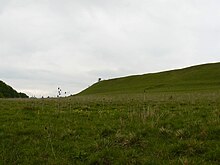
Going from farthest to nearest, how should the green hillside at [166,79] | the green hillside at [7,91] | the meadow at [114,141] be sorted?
the green hillside at [166,79] → the green hillside at [7,91] → the meadow at [114,141]

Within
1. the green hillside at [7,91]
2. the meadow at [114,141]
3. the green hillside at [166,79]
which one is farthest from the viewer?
the green hillside at [166,79]

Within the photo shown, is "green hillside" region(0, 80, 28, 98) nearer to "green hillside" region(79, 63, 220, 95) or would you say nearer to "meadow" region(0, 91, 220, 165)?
"green hillside" region(79, 63, 220, 95)

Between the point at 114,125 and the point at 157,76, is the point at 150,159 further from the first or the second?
the point at 157,76

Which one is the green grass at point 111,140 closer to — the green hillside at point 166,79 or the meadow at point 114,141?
the meadow at point 114,141

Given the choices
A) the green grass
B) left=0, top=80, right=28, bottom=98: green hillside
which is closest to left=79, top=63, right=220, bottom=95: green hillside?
left=0, top=80, right=28, bottom=98: green hillside

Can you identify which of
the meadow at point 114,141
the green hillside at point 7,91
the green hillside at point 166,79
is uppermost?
the green hillside at point 166,79

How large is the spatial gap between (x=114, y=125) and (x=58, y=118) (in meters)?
3.51

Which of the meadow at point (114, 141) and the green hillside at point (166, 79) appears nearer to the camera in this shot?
the meadow at point (114, 141)

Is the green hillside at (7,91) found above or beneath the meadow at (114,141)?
above

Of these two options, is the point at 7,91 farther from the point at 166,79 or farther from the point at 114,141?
the point at 114,141

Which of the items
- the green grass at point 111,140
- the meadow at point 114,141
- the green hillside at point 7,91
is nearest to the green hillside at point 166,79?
the green hillside at point 7,91

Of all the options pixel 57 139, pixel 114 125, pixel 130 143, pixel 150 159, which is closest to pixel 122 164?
pixel 150 159

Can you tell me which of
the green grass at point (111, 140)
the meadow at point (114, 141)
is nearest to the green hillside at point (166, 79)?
the green grass at point (111, 140)

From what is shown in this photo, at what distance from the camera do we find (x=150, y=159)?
8.78m
